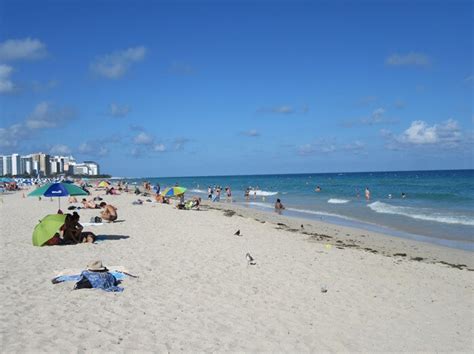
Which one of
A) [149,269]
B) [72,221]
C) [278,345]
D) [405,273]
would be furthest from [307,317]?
[72,221]

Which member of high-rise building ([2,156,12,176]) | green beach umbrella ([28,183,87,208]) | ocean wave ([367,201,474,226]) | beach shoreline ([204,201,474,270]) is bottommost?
beach shoreline ([204,201,474,270])

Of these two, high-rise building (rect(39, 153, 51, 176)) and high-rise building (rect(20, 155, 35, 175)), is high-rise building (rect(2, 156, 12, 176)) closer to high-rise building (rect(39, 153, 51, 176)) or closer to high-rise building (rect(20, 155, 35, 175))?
high-rise building (rect(20, 155, 35, 175))

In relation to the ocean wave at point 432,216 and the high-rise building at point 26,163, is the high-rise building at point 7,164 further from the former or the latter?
the ocean wave at point 432,216

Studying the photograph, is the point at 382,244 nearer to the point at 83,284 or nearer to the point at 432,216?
the point at 432,216

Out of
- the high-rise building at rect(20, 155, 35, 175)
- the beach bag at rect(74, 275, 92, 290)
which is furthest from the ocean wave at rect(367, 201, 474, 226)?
the high-rise building at rect(20, 155, 35, 175)

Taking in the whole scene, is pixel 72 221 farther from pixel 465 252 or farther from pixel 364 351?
pixel 465 252

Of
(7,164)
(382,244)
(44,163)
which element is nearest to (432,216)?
(382,244)

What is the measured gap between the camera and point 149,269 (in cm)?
934

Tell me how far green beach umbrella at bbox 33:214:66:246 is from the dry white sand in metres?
0.52

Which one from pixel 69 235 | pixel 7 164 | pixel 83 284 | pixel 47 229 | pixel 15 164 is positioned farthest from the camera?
pixel 7 164

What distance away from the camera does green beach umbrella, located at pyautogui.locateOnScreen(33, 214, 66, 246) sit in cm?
1180

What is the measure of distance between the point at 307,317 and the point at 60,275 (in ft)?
15.8

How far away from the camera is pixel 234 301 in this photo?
7348 mm

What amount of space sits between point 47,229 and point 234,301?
23.3 feet
